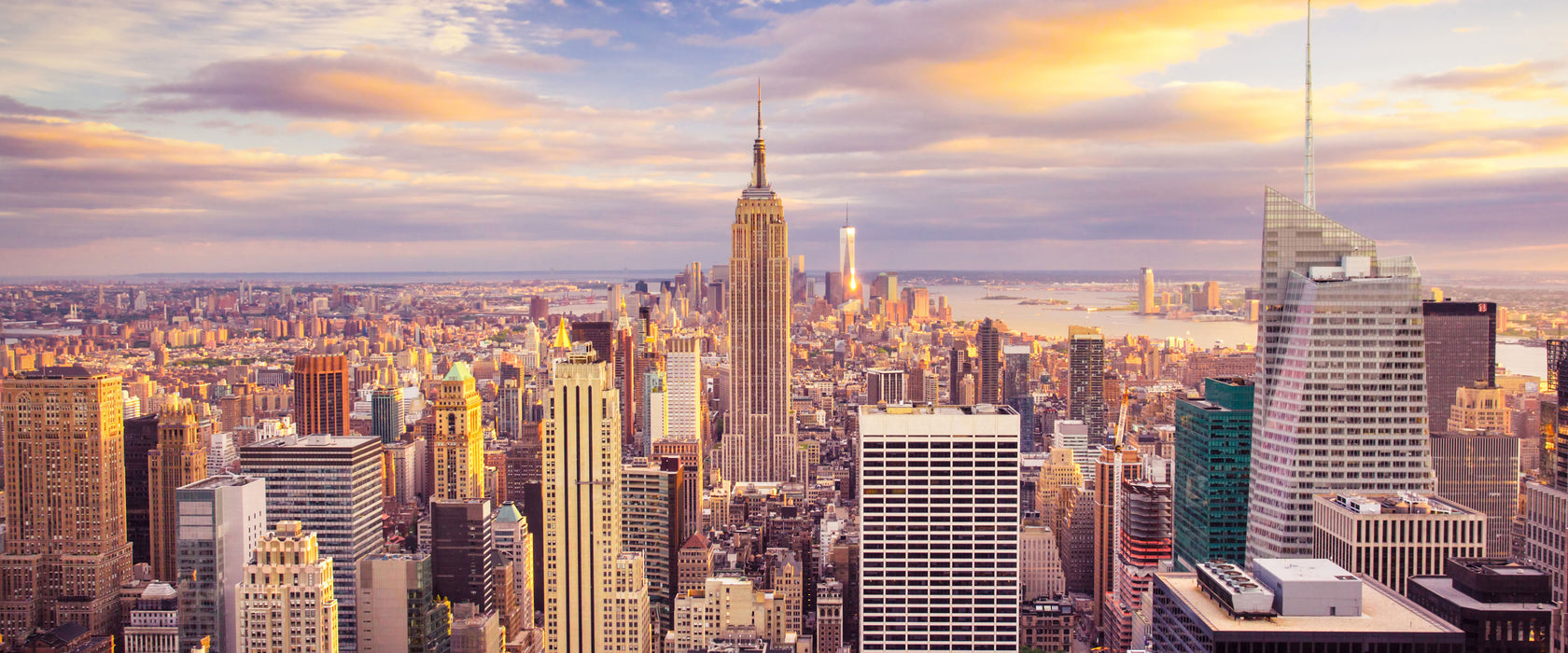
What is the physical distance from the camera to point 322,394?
129ft

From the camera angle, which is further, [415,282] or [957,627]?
[415,282]

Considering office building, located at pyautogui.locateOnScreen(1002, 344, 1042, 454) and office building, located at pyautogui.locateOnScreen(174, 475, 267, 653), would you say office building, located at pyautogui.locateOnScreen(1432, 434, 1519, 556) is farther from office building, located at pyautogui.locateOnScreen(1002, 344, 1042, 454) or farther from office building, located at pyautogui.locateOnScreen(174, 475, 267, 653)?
office building, located at pyautogui.locateOnScreen(174, 475, 267, 653)

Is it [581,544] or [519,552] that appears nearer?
[581,544]

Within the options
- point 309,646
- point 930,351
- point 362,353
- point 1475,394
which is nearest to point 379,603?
point 309,646

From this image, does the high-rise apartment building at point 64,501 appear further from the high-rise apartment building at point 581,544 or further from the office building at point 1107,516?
the office building at point 1107,516

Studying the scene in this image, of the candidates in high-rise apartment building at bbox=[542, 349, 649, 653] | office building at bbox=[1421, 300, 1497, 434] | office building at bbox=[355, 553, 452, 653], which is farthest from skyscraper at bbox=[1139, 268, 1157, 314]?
office building at bbox=[355, 553, 452, 653]

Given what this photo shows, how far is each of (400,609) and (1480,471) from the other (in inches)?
940

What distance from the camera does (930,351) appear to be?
51.4 m

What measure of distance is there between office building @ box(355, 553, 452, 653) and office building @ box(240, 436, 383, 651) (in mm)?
2128

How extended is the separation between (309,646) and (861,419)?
11.5 metres

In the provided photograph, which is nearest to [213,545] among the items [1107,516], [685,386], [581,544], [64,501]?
[64,501]

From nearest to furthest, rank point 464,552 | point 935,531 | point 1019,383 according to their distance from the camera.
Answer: point 935,531
point 464,552
point 1019,383

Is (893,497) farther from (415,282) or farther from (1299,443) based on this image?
(415,282)

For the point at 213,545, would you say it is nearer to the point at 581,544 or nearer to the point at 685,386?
the point at 581,544
